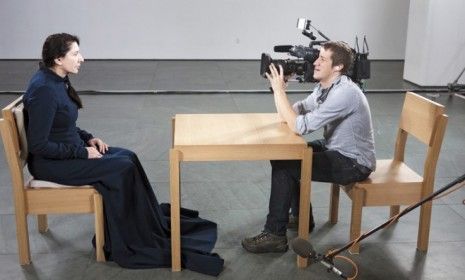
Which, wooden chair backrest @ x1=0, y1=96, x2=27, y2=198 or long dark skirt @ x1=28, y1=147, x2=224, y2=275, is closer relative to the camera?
wooden chair backrest @ x1=0, y1=96, x2=27, y2=198

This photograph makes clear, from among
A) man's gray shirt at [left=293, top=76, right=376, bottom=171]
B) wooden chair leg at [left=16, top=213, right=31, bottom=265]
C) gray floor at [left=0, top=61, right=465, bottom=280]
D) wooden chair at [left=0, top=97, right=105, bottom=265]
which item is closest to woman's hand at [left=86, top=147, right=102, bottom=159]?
wooden chair at [left=0, top=97, right=105, bottom=265]

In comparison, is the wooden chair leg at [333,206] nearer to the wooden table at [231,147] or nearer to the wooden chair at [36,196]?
the wooden table at [231,147]

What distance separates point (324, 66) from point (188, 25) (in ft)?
20.7

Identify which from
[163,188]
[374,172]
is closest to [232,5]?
[163,188]

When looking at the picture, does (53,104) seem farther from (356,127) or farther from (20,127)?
(356,127)

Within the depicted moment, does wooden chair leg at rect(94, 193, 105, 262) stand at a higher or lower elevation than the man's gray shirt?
lower

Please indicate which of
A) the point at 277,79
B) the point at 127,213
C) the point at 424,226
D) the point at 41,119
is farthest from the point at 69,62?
the point at 424,226

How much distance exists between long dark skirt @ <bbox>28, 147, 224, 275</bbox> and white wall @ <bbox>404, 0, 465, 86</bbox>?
16.1 feet

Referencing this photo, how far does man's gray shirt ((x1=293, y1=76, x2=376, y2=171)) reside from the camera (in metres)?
2.55

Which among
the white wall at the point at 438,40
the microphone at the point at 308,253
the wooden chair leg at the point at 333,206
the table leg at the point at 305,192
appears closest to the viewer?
the microphone at the point at 308,253

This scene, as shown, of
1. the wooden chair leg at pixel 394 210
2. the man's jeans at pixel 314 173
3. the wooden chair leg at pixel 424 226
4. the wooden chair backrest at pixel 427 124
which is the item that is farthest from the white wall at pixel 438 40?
the man's jeans at pixel 314 173

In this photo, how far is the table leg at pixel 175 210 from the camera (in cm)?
237

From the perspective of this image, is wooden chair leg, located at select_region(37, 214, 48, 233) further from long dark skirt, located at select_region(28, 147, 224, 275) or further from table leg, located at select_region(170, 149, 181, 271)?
table leg, located at select_region(170, 149, 181, 271)

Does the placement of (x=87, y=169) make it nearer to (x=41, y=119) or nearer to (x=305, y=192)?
(x=41, y=119)
